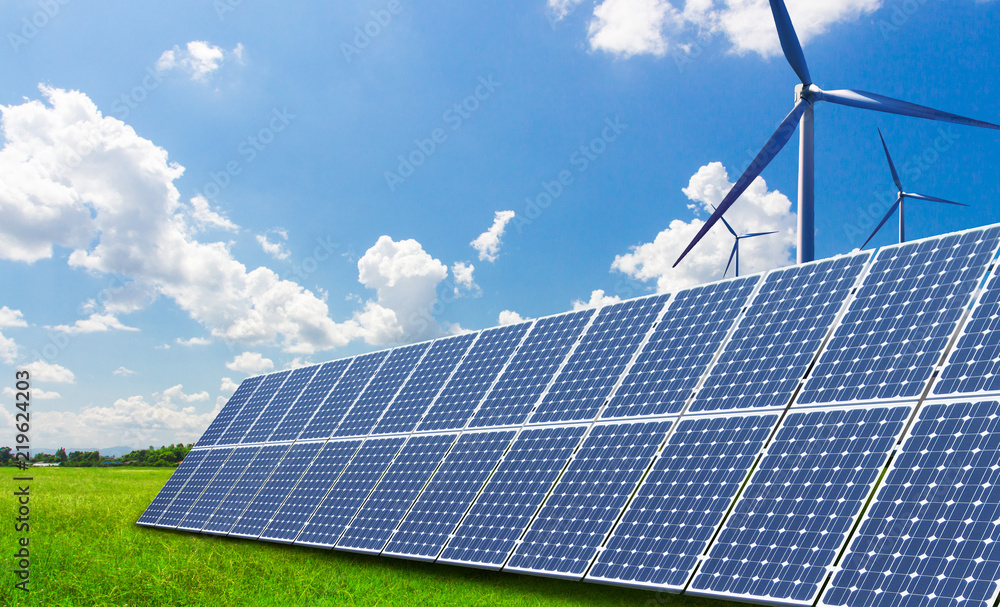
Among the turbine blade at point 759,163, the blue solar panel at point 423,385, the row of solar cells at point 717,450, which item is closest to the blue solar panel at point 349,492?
the row of solar cells at point 717,450

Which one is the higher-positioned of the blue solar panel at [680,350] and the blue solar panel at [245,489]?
the blue solar panel at [680,350]

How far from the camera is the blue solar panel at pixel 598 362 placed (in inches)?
669

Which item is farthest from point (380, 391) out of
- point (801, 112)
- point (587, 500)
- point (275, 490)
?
point (801, 112)

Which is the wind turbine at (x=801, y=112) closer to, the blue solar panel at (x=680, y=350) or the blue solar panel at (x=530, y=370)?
the blue solar panel at (x=530, y=370)

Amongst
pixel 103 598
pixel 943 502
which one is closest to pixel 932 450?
pixel 943 502

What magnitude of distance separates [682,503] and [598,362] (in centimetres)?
534

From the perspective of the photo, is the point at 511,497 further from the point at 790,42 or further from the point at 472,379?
the point at 790,42

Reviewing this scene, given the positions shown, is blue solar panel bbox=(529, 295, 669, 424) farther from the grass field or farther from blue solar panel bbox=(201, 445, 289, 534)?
blue solar panel bbox=(201, 445, 289, 534)

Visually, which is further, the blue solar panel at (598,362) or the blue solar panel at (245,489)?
the blue solar panel at (245,489)

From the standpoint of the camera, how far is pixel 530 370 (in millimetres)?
19531

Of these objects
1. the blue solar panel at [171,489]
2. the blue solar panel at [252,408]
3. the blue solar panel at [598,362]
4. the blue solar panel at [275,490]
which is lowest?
the blue solar panel at [171,489]

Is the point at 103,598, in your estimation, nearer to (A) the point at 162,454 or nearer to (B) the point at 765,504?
(B) the point at 765,504

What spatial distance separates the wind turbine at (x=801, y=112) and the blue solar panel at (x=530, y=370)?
4.20 meters

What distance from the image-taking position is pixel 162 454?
81500 mm
